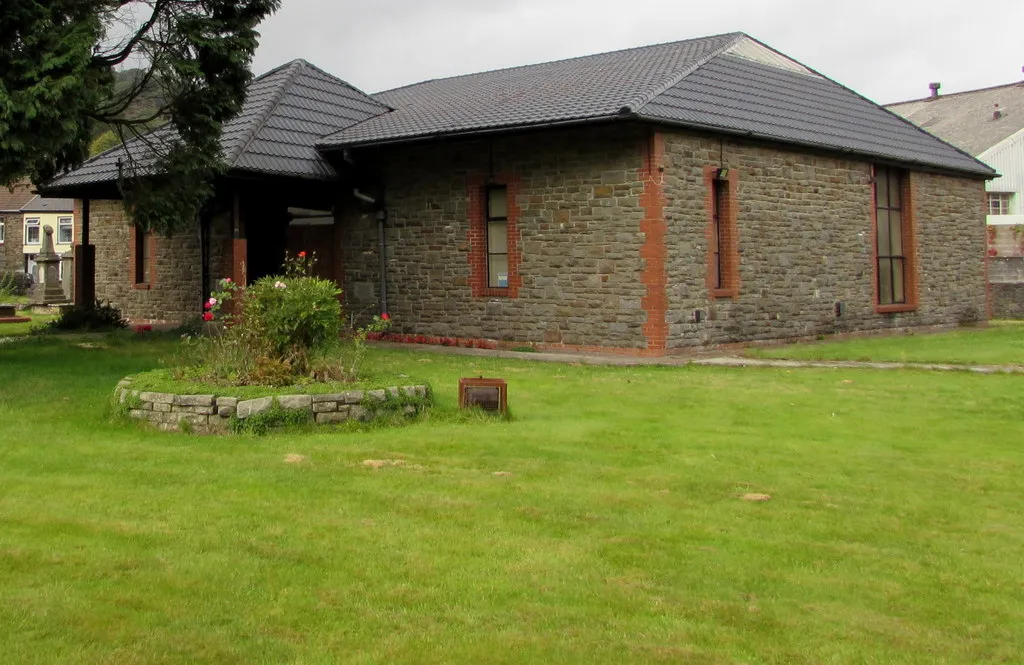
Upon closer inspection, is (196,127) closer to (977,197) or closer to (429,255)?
(429,255)

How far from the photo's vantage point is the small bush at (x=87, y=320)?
20.9 meters

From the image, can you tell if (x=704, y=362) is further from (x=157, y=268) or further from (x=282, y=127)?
(x=157, y=268)

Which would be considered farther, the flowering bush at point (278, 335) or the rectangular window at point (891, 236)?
the rectangular window at point (891, 236)

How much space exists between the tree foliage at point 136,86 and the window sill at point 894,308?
1435 cm

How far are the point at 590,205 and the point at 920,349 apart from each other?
21.7 feet

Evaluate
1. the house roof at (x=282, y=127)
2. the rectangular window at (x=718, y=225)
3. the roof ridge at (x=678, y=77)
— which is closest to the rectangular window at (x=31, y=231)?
the house roof at (x=282, y=127)

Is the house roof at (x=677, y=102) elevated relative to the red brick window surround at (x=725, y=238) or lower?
elevated

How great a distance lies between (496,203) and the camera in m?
19.5

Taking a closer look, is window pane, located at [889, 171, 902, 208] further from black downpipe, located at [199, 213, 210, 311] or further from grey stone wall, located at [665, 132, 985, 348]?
black downpipe, located at [199, 213, 210, 311]

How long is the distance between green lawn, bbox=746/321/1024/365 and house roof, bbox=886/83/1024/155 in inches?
1047

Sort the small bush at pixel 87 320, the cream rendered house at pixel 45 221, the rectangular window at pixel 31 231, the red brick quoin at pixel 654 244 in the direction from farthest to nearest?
the rectangular window at pixel 31 231 < the cream rendered house at pixel 45 221 < the small bush at pixel 87 320 < the red brick quoin at pixel 654 244

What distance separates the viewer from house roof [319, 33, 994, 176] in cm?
1800

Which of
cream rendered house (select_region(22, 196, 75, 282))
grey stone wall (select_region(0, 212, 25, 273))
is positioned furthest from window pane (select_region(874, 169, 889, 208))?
grey stone wall (select_region(0, 212, 25, 273))

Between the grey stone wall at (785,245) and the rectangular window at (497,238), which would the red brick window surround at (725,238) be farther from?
the rectangular window at (497,238)
